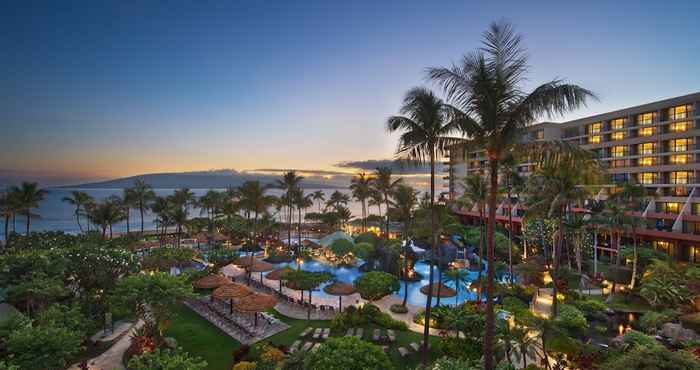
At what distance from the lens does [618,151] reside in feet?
156

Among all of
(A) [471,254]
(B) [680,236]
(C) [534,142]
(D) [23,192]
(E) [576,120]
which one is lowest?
(A) [471,254]

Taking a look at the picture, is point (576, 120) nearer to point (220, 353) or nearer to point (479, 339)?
point (479, 339)

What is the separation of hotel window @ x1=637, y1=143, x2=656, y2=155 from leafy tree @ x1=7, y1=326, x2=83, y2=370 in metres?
61.7

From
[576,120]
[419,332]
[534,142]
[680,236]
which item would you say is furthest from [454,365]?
[576,120]

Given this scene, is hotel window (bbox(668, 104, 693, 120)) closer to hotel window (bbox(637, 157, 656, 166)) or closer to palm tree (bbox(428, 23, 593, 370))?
hotel window (bbox(637, 157, 656, 166))

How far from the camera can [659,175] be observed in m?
42.6

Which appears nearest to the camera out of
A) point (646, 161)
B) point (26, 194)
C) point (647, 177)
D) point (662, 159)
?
point (26, 194)

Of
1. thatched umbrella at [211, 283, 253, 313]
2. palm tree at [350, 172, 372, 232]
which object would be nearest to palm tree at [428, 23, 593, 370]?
thatched umbrella at [211, 283, 253, 313]

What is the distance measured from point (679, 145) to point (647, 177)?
17.8 feet

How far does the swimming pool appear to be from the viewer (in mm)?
28516

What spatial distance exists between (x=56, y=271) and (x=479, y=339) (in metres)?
25.8

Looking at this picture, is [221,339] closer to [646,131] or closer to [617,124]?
[646,131]

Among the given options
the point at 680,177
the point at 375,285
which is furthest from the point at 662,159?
the point at 375,285

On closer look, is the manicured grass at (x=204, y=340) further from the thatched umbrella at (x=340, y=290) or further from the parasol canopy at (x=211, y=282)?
the thatched umbrella at (x=340, y=290)
